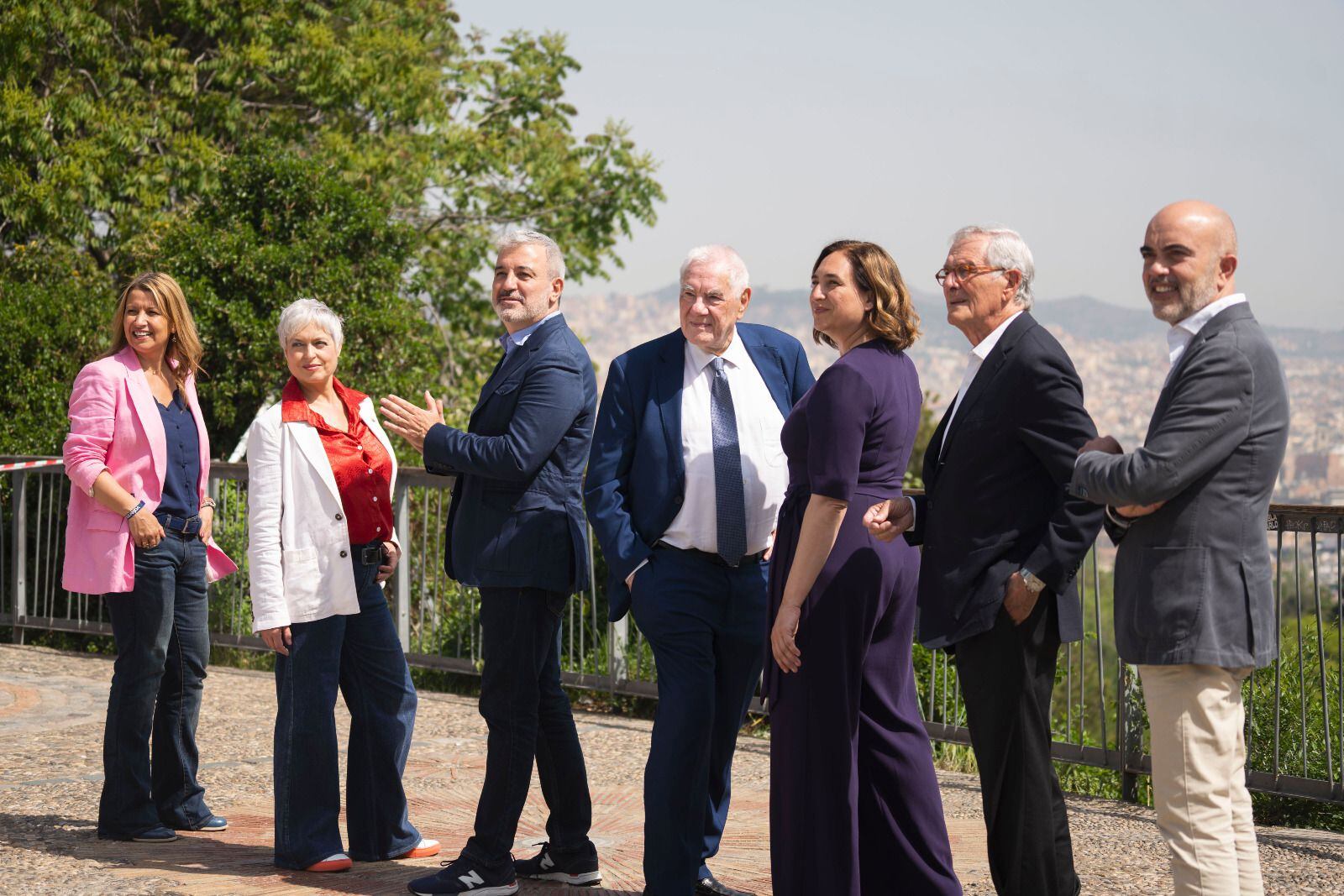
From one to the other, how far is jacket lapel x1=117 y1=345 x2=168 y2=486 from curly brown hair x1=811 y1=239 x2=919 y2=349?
8.91ft

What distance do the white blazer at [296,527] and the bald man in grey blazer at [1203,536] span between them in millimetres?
2666

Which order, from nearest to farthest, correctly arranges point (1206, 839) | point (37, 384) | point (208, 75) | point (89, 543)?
1. point (1206, 839)
2. point (89, 543)
3. point (37, 384)
4. point (208, 75)

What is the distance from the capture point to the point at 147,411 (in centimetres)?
556

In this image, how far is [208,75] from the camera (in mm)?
18781

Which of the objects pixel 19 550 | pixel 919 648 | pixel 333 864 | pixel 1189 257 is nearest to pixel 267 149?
pixel 19 550

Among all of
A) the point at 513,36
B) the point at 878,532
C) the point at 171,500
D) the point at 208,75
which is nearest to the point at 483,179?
the point at 513,36

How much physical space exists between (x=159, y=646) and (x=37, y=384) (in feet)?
25.5

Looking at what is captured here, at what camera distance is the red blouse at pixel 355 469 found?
16.8ft

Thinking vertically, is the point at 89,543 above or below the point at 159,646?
above

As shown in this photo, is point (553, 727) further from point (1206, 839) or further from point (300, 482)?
point (1206, 839)

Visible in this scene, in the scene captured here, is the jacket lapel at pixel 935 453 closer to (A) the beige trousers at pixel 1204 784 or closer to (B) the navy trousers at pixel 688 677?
(B) the navy trousers at pixel 688 677

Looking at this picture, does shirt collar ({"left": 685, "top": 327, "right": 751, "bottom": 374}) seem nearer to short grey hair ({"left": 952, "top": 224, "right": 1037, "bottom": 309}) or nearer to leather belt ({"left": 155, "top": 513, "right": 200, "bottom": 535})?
short grey hair ({"left": 952, "top": 224, "right": 1037, "bottom": 309})

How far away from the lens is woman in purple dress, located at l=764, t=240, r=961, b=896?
414 cm

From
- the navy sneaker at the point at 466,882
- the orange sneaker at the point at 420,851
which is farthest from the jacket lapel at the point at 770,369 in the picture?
the orange sneaker at the point at 420,851
